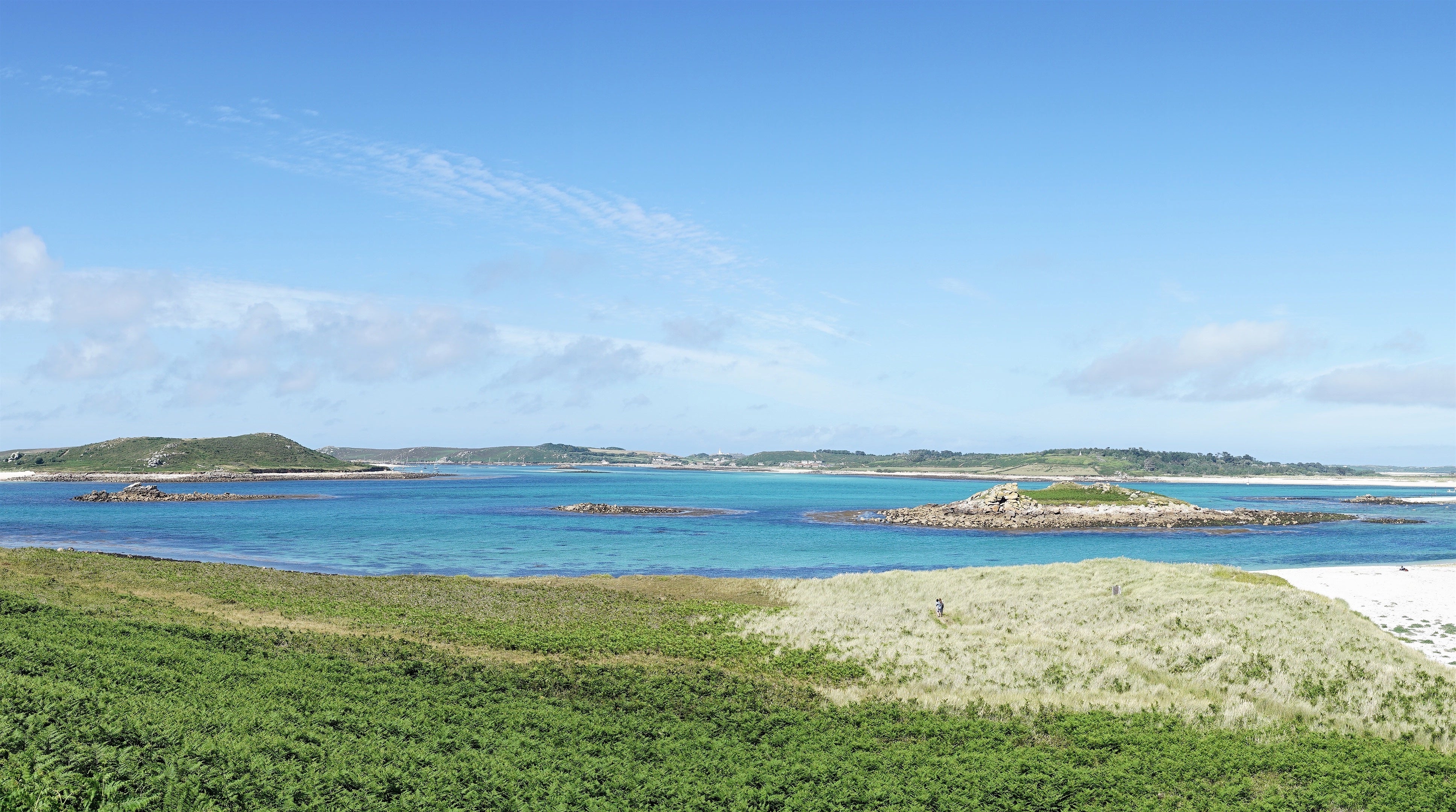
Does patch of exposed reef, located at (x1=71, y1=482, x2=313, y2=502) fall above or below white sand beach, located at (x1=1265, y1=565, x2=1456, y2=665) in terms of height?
above

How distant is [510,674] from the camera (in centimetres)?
2178

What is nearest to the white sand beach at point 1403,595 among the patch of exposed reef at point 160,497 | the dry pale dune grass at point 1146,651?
the dry pale dune grass at point 1146,651

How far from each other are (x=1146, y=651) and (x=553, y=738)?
65.4ft

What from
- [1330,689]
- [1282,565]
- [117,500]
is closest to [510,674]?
[1330,689]

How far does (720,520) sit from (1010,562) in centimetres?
4775

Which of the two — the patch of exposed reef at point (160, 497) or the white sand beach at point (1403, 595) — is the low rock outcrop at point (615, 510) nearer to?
the patch of exposed reef at point (160, 497)

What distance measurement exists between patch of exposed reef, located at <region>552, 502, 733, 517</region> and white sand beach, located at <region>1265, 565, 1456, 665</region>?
7510 centimetres

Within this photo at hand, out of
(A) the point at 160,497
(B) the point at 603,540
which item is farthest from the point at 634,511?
(A) the point at 160,497

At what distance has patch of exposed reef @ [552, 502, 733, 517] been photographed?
118 meters

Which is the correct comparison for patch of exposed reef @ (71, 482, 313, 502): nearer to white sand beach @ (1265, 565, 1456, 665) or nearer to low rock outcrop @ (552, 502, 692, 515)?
low rock outcrop @ (552, 502, 692, 515)

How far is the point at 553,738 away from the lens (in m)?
16.8

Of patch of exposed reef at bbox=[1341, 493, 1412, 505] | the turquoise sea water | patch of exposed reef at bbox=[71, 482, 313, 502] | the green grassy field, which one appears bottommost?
patch of exposed reef at bbox=[1341, 493, 1412, 505]

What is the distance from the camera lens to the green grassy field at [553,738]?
41.2ft

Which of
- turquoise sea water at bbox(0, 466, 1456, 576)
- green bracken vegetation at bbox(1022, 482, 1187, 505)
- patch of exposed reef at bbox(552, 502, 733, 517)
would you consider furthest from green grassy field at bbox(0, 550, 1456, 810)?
green bracken vegetation at bbox(1022, 482, 1187, 505)
